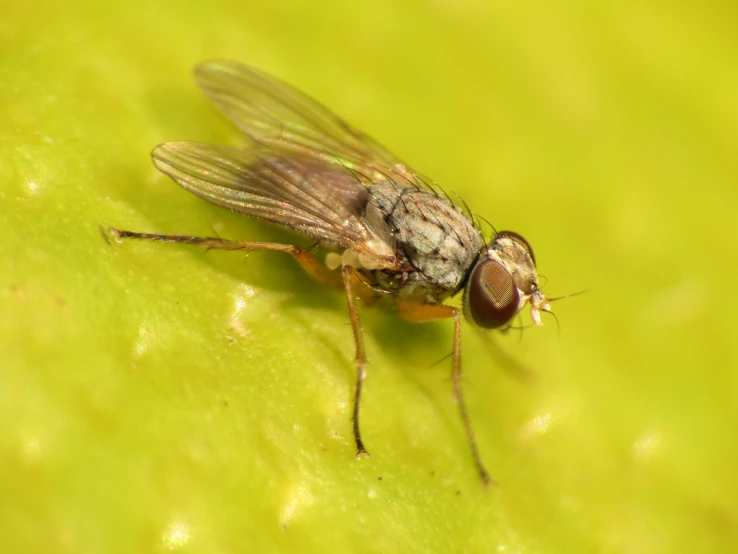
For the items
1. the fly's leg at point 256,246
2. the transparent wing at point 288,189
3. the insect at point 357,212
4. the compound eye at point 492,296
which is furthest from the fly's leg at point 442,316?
the fly's leg at point 256,246

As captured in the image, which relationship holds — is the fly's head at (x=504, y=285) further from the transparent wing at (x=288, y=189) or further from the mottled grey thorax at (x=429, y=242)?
the transparent wing at (x=288, y=189)

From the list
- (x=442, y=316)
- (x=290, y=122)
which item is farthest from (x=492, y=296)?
(x=290, y=122)

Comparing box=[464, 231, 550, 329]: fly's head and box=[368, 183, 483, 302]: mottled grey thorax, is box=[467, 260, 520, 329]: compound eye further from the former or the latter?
box=[368, 183, 483, 302]: mottled grey thorax

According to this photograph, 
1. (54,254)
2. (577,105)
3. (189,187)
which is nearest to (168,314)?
(54,254)

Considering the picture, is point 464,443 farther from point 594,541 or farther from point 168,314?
point 168,314

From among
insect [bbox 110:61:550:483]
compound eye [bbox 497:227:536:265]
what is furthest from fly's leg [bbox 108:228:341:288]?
compound eye [bbox 497:227:536:265]
